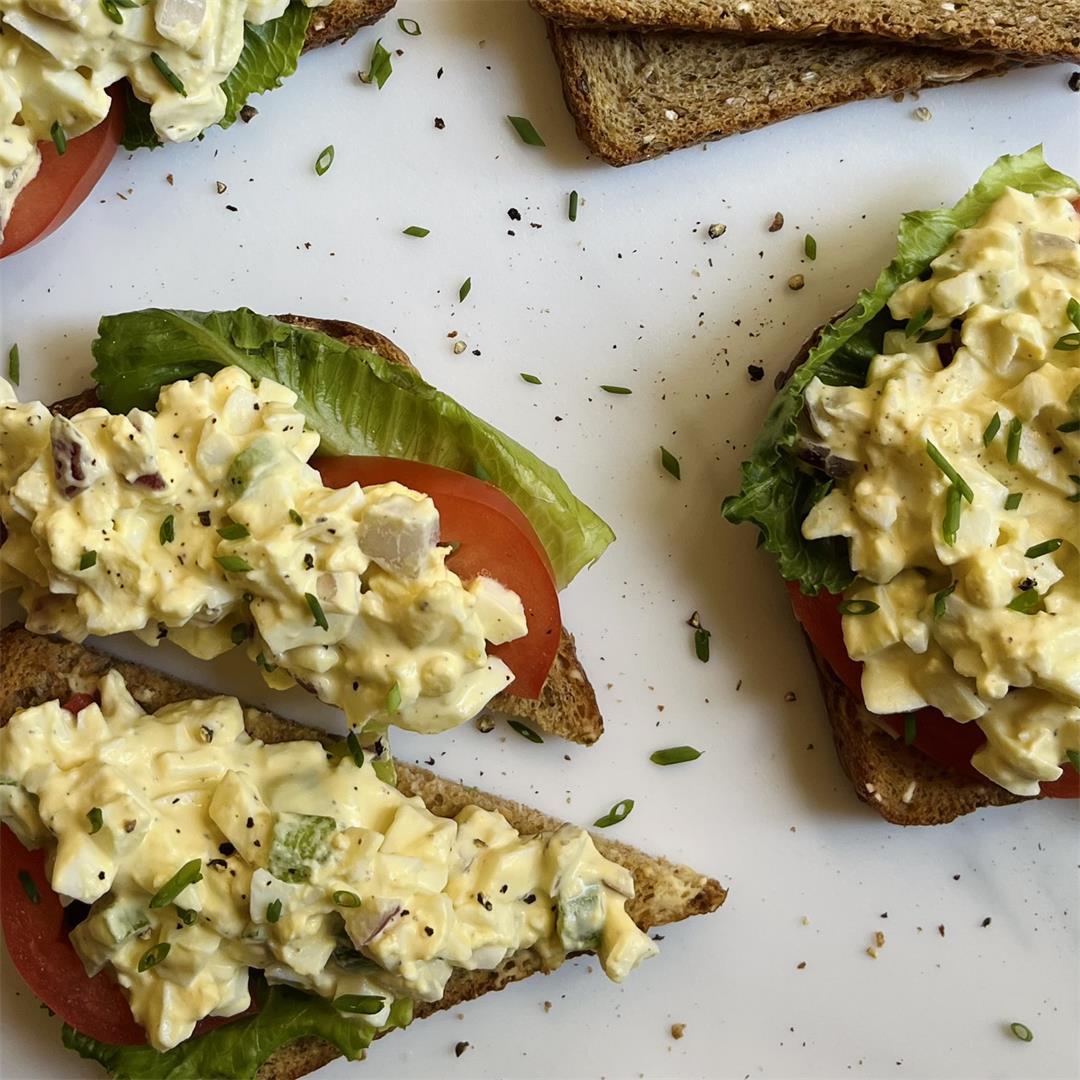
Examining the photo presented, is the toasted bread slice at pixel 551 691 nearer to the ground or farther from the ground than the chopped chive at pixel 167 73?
nearer to the ground

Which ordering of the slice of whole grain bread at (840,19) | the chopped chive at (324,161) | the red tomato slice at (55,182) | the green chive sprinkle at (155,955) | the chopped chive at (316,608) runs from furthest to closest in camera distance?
the chopped chive at (324,161) < the slice of whole grain bread at (840,19) < the red tomato slice at (55,182) < the green chive sprinkle at (155,955) < the chopped chive at (316,608)

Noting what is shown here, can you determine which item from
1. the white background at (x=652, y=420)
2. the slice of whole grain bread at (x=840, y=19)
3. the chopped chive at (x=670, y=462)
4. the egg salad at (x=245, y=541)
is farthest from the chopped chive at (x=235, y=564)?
the slice of whole grain bread at (x=840, y=19)

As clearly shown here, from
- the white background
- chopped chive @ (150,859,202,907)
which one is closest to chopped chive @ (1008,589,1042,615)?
the white background

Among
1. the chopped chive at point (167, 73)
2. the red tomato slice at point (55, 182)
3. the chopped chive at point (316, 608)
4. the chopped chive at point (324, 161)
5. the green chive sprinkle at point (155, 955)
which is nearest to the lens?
the chopped chive at point (316, 608)

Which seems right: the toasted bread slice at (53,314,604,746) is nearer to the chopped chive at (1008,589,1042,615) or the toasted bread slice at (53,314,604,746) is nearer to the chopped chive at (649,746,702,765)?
the chopped chive at (649,746,702,765)

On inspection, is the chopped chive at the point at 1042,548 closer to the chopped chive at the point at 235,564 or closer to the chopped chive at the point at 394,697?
the chopped chive at the point at 394,697

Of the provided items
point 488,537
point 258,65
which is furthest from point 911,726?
point 258,65
